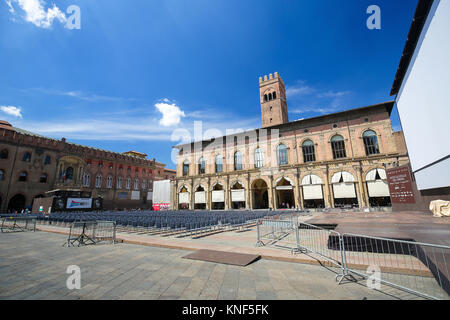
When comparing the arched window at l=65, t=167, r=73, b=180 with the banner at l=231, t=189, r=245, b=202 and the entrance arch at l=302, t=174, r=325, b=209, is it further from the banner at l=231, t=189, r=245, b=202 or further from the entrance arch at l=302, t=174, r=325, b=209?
the entrance arch at l=302, t=174, r=325, b=209

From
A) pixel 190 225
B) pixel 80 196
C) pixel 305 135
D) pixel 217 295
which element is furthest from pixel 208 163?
pixel 217 295

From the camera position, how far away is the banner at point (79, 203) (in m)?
24.9

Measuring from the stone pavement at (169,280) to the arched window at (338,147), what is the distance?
2697 cm

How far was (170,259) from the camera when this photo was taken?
5.24m

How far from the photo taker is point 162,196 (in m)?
43.0

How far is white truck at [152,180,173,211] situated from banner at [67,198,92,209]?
1541cm

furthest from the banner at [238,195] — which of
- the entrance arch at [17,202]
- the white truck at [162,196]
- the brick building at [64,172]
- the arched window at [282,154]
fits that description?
the entrance arch at [17,202]

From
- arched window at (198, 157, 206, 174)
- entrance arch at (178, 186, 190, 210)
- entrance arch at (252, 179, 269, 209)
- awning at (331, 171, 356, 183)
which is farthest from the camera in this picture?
entrance arch at (178, 186, 190, 210)

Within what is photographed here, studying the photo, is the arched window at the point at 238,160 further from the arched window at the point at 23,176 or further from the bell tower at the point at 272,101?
the arched window at the point at 23,176

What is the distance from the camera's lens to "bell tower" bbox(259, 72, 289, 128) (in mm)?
41312

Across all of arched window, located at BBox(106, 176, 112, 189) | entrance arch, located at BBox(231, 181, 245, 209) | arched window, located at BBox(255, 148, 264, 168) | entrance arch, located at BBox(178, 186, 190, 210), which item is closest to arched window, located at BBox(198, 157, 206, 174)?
entrance arch, located at BBox(178, 186, 190, 210)

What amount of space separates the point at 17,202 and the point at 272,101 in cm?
4941
